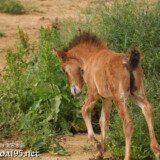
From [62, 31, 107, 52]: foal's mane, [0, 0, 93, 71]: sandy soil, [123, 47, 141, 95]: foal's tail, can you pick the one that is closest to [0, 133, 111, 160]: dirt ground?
[123, 47, 141, 95]: foal's tail

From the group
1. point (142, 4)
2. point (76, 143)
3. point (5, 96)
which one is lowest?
point (76, 143)

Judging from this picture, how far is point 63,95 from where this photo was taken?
6371 mm

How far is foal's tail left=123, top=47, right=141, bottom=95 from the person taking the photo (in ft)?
15.0

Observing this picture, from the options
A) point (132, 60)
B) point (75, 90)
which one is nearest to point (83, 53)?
point (75, 90)

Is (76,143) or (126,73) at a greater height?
(126,73)

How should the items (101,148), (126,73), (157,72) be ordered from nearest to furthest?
1. (126,73)
2. (101,148)
3. (157,72)

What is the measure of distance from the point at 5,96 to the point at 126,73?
8.90 ft

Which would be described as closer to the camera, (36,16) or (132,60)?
(132,60)

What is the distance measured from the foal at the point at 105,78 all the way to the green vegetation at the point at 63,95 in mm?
383

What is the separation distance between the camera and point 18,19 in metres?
13.4

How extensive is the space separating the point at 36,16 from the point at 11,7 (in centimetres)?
100

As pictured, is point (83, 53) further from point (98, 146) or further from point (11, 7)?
point (11, 7)

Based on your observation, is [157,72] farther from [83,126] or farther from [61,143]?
[61,143]

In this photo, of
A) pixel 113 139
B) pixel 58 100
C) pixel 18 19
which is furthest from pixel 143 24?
pixel 18 19
